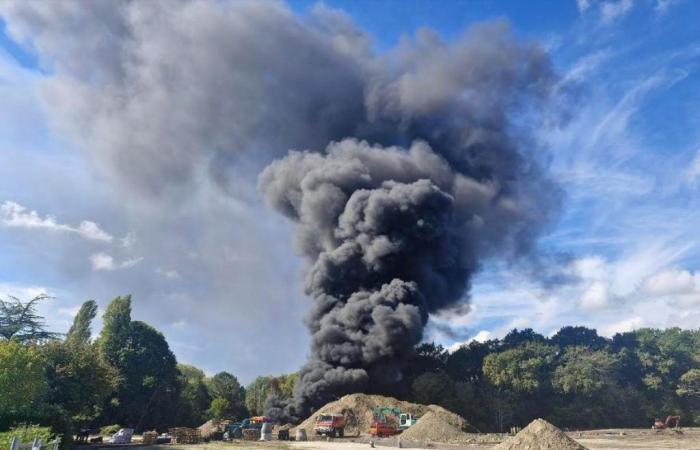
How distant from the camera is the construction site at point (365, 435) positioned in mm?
43812

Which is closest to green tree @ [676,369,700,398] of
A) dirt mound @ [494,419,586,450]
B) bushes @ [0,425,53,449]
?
dirt mound @ [494,419,586,450]

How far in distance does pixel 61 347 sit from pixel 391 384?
41838 mm

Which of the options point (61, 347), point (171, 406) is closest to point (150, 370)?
point (171, 406)

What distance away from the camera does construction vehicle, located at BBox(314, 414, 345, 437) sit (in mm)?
53372

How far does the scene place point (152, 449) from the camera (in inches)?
1599

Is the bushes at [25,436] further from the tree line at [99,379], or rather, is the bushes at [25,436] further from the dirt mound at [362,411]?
the dirt mound at [362,411]

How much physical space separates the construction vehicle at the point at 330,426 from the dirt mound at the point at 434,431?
8065 mm

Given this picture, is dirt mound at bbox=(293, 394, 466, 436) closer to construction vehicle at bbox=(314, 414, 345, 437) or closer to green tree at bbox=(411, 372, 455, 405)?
construction vehicle at bbox=(314, 414, 345, 437)

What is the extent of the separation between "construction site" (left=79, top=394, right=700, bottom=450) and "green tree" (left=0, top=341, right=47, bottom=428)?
1060cm

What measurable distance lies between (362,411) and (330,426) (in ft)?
26.2

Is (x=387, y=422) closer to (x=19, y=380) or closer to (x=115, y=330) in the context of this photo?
(x=19, y=380)

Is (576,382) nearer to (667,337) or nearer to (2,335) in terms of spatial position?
(667,337)

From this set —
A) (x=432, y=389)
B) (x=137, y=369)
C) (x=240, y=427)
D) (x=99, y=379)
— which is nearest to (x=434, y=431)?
(x=240, y=427)

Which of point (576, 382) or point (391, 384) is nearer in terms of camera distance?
point (391, 384)
